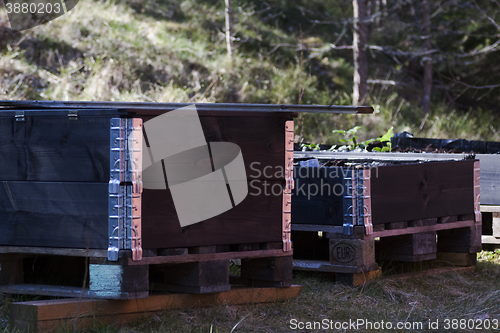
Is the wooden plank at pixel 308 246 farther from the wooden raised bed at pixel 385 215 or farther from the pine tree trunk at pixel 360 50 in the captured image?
the pine tree trunk at pixel 360 50

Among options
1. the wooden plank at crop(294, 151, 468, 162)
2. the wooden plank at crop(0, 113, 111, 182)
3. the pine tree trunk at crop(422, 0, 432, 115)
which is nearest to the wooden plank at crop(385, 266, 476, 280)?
the wooden plank at crop(294, 151, 468, 162)

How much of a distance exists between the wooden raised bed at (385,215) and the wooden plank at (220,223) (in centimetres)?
70

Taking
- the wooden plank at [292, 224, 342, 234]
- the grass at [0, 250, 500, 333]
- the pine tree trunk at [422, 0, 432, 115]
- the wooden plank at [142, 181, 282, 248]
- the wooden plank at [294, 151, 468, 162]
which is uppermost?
the pine tree trunk at [422, 0, 432, 115]

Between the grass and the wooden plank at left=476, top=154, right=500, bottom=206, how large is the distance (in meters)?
0.89

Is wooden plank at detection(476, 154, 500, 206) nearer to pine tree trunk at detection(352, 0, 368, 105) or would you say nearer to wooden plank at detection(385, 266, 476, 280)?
wooden plank at detection(385, 266, 476, 280)

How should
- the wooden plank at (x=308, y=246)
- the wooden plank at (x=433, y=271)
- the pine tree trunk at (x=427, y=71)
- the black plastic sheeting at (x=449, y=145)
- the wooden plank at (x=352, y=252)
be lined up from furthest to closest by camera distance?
the pine tree trunk at (x=427, y=71), the black plastic sheeting at (x=449, y=145), the wooden plank at (x=308, y=246), the wooden plank at (x=433, y=271), the wooden plank at (x=352, y=252)

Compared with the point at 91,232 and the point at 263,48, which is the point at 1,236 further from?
the point at 263,48

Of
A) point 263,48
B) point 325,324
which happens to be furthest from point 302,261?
point 263,48

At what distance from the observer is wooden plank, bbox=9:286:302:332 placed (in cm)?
274

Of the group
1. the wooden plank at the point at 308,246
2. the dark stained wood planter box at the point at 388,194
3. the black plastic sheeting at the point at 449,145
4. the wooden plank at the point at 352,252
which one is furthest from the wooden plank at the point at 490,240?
the wooden plank at the point at 352,252

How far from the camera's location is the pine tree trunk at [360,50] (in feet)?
42.6

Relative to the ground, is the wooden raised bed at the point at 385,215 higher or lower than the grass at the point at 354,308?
higher

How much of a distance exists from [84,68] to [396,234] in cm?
923

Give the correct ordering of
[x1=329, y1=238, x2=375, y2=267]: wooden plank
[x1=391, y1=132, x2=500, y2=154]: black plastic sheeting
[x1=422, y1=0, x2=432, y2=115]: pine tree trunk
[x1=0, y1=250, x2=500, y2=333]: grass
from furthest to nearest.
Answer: [x1=422, y1=0, x2=432, y2=115]: pine tree trunk < [x1=391, y1=132, x2=500, y2=154]: black plastic sheeting < [x1=329, y1=238, x2=375, y2=267]: wooden plank < [x1=0, y1=250, x2=500, y2=333]: grass
